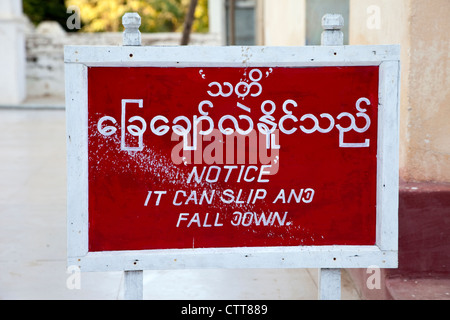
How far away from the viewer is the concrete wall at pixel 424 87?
2.72m

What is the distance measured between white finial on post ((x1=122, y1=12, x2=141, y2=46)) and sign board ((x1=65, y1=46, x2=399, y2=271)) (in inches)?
1.5

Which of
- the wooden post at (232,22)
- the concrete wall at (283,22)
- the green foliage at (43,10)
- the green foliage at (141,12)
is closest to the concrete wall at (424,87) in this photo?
the concrete wall at (283,22)

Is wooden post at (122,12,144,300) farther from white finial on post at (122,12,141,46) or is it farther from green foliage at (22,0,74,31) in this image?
green foliage at (22,0,74,31)

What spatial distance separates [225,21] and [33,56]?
8.73m

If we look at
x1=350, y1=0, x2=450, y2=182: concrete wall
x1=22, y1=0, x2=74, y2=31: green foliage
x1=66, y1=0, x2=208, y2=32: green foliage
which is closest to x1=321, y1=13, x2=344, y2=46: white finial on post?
x1=350, y1=0, x2=450, y2=182: concrete wall

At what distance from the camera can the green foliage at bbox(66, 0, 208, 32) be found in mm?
21766

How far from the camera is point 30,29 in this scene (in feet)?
59.8

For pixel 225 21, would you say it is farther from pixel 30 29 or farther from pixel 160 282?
pixel 30 29

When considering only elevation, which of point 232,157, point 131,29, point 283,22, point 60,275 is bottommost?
point 60,275

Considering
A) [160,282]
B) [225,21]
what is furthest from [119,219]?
[225,21]

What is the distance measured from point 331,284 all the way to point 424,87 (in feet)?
3.33

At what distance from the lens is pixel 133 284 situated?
216 cm

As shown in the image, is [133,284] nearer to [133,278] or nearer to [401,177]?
[133,278]

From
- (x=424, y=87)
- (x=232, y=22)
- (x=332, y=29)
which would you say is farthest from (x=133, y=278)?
(x=232, y=22)
